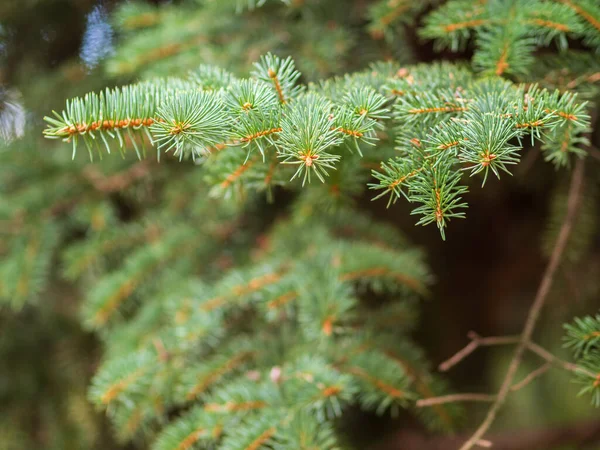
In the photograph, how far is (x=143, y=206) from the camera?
116 cm

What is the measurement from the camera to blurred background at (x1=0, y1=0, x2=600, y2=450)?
837mm

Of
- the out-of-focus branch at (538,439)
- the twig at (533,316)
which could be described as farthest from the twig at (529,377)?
the out-of-focus branch at (538,439)

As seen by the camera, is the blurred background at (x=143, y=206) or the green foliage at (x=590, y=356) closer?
the green foliage at (x=590, y=356)

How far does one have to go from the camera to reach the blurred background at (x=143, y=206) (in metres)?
0.84

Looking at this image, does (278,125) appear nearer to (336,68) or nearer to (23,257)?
(336,68)

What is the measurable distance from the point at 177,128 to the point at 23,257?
71 cm

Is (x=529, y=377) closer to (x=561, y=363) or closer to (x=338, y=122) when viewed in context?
(x=561, y=363)

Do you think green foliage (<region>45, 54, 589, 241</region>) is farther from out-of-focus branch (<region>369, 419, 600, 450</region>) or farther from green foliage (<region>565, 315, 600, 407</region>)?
out-of-focus branch (<region>369, 419, 600, 450</region>)

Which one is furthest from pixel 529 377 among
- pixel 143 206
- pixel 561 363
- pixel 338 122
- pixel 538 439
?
pixel 143 206

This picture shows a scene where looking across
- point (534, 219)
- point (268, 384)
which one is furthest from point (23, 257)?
point (534, 219)

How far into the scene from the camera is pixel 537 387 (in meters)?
1.37

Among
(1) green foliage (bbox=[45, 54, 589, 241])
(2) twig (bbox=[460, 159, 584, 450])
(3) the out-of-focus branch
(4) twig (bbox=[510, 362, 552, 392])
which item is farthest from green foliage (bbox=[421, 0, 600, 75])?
(3) the out-of-focus branch

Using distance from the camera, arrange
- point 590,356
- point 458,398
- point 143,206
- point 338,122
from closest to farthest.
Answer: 1. point 338,122
2. point 590,356
3. point 458,398
4. point 143,206

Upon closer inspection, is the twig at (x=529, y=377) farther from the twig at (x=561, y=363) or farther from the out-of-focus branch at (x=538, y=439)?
the out-of-focus branch at (x=538, y=439)
